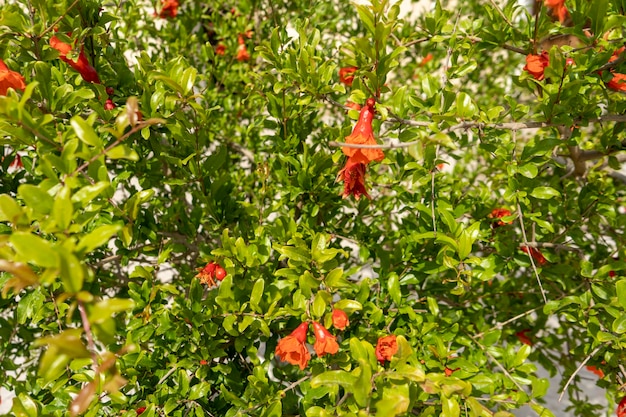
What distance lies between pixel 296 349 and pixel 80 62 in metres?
0.67

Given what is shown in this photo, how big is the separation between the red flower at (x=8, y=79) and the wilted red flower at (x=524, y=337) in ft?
4.60

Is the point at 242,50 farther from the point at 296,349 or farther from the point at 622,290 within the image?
the point at 622,290

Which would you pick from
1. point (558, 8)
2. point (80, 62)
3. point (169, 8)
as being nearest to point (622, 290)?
point (558, 8)

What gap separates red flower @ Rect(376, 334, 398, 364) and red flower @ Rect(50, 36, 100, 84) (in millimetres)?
750

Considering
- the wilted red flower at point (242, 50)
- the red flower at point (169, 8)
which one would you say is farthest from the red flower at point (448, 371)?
the red flower at point (169, 8)

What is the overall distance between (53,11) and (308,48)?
0.48 m

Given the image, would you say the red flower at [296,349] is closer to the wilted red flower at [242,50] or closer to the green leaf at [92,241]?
the green leaf at [92,241]

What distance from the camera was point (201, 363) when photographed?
2.77 ft

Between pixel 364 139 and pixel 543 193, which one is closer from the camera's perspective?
pixel 364 139

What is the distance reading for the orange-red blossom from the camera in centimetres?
73

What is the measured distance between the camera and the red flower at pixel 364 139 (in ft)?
2.38

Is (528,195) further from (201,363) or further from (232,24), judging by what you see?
(232,24)

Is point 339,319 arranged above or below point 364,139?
below

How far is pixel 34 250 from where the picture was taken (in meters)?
0.37
